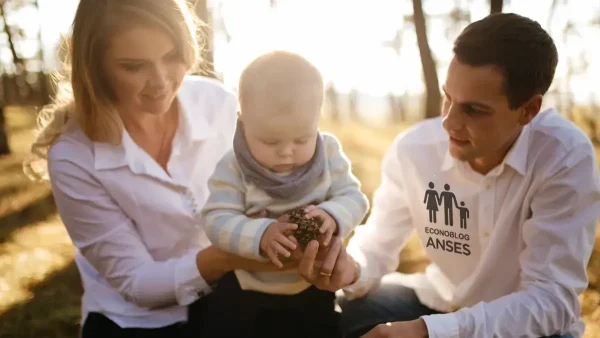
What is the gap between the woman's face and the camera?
2172 millimetres

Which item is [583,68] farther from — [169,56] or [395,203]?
[169,56]

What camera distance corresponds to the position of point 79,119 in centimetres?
232

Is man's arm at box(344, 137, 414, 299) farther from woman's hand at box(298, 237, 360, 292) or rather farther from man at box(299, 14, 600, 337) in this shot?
woman's hand at box(298, 237, 360, 292)

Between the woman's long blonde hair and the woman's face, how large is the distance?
3 centimetres

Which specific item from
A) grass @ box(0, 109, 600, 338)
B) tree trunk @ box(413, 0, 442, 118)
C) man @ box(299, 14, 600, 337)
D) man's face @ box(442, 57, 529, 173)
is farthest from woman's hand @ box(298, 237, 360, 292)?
tree trunk @ box(413, 0, 442, 118)

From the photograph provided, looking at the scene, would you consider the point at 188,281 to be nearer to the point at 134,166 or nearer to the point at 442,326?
the point at 134,166

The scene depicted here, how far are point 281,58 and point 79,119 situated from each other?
920mm

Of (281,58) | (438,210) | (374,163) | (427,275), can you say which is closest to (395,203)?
(438,210)

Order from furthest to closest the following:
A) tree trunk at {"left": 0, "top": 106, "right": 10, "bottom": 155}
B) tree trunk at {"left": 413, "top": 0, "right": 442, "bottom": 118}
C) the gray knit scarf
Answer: tree trunk at {"left": 0, "top": 106, "right": 10, "bottom": 155}, tree trunk at {"left": 413, "top": 0, "right": 442, "bottom": 118}, the gray knit scarf

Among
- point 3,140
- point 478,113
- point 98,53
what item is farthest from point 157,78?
point 3,140

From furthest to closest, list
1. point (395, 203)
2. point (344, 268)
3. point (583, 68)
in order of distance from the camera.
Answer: point (583, 68)
point (395, 203)
point (344, 268)

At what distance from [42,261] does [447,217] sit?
3279 mm

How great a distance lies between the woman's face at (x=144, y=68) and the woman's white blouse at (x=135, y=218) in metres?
0.19

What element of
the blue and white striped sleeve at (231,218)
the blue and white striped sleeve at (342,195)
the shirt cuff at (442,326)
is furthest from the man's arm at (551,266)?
the blue and white striped sleeve at (231,218)
